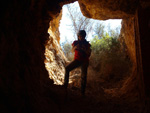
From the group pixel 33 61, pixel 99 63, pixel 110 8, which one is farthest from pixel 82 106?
pixel 99 63

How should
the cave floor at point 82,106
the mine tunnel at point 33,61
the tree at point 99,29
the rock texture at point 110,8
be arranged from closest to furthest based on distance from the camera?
the mine tunnel at point 33,61 < the cave floor at point 82,106 < the rock texture at point 110,8 < the tree at point 99,29

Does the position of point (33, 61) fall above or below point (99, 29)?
below

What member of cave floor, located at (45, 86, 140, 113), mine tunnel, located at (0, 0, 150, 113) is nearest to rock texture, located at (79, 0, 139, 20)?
mine tunnel, located at (0, 0, 150, 113)

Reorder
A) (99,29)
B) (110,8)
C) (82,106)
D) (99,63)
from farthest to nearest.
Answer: (99,29)
(99,63)
(110,8)
(82,106)

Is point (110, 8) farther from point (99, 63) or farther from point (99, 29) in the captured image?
point (99, 29)

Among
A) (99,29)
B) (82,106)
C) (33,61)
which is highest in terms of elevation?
(99,29)

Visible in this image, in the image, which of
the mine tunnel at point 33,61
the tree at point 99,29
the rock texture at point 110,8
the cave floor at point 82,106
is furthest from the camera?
the tree at point 99,29

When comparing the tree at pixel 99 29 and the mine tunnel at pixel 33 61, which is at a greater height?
the tree at pixel 99 29

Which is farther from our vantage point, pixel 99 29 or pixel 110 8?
pixel 99 29

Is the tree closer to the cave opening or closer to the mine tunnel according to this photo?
the cave opening

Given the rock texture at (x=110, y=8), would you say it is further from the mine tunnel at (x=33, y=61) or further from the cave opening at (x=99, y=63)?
the cave opening at (x=99, y=63)

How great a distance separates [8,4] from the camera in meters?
1.78

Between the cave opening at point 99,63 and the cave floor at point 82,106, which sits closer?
the cave floor at point 82,106

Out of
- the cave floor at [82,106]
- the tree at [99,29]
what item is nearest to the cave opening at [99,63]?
the cave floor at [82,106]
